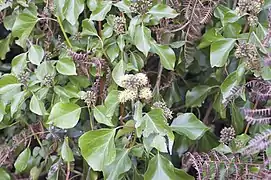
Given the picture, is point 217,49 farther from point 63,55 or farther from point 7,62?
point 7,62

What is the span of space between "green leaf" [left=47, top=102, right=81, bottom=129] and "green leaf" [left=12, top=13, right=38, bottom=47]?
0.23 meters

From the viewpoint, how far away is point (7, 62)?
163cm

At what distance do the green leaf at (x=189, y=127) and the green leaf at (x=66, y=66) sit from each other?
256 millimetres

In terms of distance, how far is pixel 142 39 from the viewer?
110cm

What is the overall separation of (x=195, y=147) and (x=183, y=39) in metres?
0.29

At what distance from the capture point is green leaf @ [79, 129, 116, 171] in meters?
1.05

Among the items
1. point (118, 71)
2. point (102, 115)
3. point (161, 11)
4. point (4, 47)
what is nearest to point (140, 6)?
point (161, 11)

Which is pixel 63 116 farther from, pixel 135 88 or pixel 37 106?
pixel 135 88

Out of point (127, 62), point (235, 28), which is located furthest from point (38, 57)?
point (235, 28)

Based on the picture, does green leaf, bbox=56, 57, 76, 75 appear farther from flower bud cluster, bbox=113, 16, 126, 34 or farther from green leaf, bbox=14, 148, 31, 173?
green leaf, bbox=14, 148, 31, 173

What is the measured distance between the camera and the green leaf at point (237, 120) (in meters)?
1.25

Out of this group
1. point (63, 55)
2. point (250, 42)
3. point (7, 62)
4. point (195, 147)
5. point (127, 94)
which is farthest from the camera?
point (7, 62)

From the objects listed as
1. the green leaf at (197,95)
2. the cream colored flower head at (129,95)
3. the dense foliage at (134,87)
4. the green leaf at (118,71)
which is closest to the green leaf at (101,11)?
the dense foliage at (134,87)

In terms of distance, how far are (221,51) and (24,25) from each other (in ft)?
1.56
